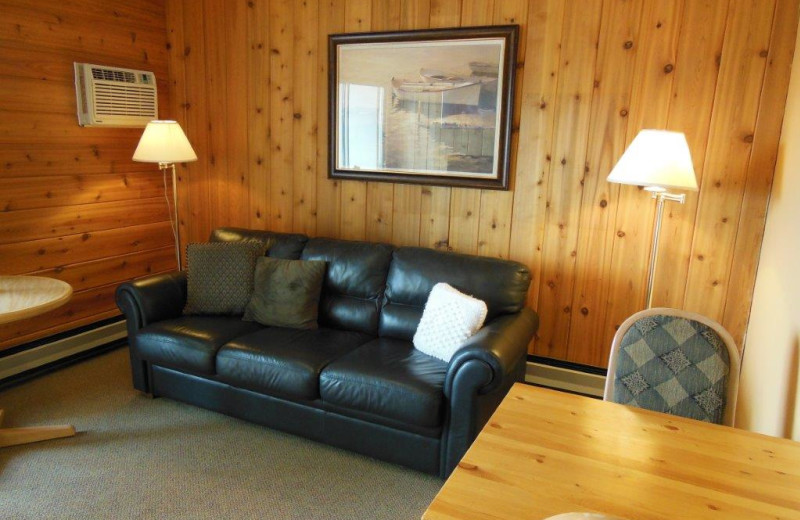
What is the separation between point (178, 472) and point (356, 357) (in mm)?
956

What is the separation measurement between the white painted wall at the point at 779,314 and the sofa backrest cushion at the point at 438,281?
1091 millimetres

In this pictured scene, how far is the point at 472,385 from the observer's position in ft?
7.63

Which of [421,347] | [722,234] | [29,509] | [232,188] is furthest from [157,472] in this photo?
[722,234]

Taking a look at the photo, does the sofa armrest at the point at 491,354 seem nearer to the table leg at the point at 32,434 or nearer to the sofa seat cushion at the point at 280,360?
the sofa seat cushion at the point at 280,360

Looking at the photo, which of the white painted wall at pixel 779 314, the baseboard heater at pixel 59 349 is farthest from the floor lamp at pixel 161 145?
the white painted wall at pixel 779 314

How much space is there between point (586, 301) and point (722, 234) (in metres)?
0.78

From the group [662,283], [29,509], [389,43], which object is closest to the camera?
[29,509]

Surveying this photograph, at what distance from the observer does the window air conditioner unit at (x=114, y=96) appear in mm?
3572

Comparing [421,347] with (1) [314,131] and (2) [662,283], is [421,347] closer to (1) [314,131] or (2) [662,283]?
(2) [662,283]

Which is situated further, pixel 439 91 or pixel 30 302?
pixel 439 91

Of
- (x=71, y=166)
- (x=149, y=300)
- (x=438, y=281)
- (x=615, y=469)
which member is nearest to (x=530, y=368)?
(x=438, y=281)

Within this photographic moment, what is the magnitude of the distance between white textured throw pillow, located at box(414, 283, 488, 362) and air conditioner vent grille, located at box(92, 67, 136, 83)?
8.71 ft

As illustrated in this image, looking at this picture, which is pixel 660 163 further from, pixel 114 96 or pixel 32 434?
pixel 114 96

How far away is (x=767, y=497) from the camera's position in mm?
1245
